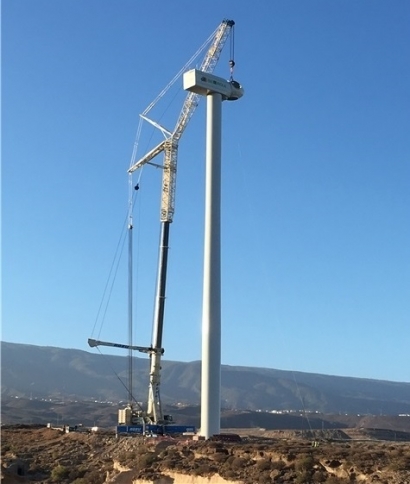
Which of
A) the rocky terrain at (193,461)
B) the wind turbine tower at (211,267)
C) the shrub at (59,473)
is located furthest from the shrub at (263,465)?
the shrub at (59,473)

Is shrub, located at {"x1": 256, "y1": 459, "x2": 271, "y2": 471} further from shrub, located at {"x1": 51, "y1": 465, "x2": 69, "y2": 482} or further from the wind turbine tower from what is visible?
shrub, located at {"x1": 51, "y1": 465, "x2": 69, "y2": 482}

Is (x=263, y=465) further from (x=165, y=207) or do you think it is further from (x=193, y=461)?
(x=165, y=207)

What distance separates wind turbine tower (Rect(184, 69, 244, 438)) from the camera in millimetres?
56312

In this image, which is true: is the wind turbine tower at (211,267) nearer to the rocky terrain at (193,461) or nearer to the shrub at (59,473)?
the rocky terrain at (193,461)

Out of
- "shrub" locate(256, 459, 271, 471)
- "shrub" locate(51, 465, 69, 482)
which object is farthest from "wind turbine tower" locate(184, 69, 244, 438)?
"shrub" locate(256, 459, 271, 471)

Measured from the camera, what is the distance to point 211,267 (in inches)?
2250

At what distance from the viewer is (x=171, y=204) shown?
251ft

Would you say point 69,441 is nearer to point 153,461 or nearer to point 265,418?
point 153,461

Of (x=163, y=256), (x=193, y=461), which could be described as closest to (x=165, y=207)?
(x=163, y=256)

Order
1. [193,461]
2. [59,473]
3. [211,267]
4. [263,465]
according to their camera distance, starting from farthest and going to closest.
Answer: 1. [211,267]
2. [59,473]
3. [193,461]
4. [263,465]

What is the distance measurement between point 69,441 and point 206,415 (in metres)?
18.8

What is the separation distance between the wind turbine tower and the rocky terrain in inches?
150

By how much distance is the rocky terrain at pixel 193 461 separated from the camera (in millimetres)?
37031

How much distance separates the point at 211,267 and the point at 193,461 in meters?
16.7
